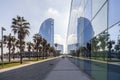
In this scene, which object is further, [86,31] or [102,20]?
[86,31]

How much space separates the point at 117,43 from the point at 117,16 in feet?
3.88

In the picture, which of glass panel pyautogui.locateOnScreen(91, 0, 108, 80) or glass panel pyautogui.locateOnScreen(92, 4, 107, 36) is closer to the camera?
glass panel pyautogui.locateOnScreen(92, 4, 107, 36)

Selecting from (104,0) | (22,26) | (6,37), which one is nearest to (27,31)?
(22,26)

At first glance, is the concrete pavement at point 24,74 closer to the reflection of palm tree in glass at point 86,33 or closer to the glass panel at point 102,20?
the reflection of palm tree in glass at point 86,33

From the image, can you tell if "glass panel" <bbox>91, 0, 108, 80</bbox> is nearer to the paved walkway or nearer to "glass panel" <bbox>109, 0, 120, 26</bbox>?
"glass panel" <bbox>109, 0, 120, 26</bbox>

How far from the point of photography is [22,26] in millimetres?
68125

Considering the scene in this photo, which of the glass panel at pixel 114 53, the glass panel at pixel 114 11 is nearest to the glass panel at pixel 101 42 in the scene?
the glass panel at pixel 114 53

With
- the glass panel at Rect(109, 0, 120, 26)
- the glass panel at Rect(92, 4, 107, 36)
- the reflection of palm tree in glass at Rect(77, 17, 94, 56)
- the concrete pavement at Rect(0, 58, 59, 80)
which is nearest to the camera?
the glass panel at Rect(109, 0, 120, 26)

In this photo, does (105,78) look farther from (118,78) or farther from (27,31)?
(27,31)

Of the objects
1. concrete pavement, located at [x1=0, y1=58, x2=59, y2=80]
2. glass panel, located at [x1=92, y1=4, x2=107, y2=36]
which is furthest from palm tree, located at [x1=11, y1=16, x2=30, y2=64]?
glass panel, located at [x1=92, y1=4, x2=107, y2=36]

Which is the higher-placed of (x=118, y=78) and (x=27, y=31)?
(x=27, y=31)

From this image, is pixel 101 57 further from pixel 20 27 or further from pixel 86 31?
pixel 20 27

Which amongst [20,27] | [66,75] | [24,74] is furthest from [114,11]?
[20,27]

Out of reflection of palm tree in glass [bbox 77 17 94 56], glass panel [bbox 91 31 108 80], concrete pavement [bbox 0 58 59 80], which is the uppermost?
reflection of palm tree in glass [bbox 77 17 94 56]
